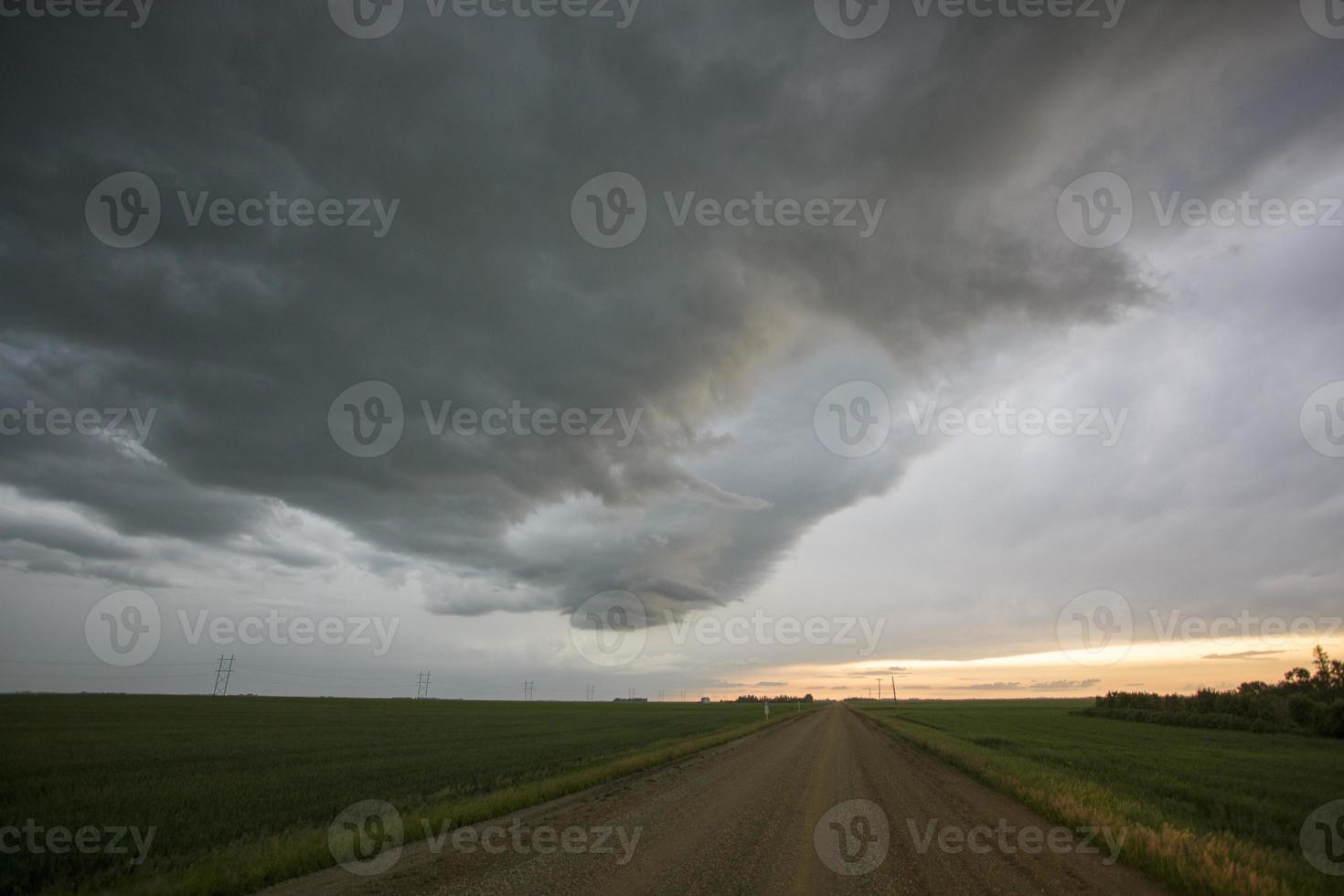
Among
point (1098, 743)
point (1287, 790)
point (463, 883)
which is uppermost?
point (463, 883)

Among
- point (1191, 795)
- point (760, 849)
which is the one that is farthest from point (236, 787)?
point (1191, 795)

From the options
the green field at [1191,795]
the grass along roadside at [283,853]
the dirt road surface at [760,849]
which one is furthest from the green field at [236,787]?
the green field at [1191,795]

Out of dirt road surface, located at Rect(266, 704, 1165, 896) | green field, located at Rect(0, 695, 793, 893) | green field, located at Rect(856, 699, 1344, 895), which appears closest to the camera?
dirt road surface, located at Rect(266, 704, 1165, 896)

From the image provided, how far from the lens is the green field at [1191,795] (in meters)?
9.15

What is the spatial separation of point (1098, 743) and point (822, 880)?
144 feet

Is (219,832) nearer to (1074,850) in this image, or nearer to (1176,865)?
(1074,850)

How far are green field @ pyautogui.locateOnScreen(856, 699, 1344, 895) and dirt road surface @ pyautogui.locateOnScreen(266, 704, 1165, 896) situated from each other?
773 mm

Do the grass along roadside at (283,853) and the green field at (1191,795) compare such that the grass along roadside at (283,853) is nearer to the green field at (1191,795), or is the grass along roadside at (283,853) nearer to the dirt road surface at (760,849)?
the dirt road surface at (760,849)

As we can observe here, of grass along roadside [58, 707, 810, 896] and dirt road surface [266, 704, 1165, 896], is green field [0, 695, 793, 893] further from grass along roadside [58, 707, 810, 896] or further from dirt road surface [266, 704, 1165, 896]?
dirt road surface [266, 704, 1165, 896]

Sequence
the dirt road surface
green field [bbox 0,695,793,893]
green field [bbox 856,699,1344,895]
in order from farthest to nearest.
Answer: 1. green field [bbox 0,695,793,893]
2. green field [bbox 856,699,1344,895]
3. the dirt road surface

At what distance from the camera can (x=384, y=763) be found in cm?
2575

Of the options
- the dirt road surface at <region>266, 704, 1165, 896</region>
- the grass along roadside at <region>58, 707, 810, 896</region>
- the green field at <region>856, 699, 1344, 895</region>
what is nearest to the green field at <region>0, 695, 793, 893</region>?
the grass along roadside at <region>58, 707, 810, 896</region>

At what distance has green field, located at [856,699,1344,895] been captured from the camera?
30.0 ft

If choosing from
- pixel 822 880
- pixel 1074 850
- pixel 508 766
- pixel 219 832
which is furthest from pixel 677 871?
pixel 508 766
